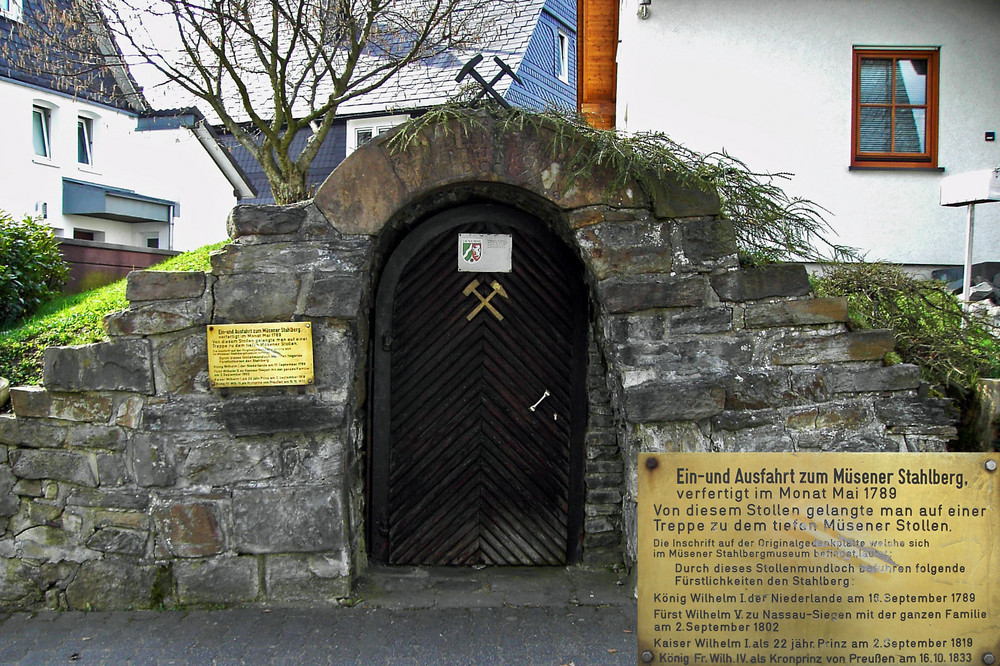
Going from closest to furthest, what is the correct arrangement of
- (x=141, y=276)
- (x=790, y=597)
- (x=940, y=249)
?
(x=790, y=597) < (x=141, y=276) < (x=940, y=249)

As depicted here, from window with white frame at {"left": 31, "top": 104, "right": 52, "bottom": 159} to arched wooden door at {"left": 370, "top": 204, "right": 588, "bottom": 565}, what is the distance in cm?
1580

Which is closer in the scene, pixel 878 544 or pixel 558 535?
pixel 878 544

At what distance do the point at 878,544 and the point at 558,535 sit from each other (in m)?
2.81

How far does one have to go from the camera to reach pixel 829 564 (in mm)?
2527

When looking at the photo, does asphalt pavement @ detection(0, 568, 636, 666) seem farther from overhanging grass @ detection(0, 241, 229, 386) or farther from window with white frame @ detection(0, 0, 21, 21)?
window with white frame @ detection(0, 0, 21, 21)

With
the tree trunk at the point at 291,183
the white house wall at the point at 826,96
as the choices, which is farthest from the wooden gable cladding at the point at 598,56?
the tree trunk at the point at 291,183

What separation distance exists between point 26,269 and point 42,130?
1283cm

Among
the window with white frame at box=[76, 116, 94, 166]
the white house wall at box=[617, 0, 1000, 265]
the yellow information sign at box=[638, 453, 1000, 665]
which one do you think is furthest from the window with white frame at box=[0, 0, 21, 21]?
the yellow information sign at box=[638, 453, 1000, 665]

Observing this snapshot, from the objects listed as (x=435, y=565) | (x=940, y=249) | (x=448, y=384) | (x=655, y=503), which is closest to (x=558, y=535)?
(x=435, y=565)

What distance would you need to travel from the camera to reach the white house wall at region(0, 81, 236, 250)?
53.5 feet

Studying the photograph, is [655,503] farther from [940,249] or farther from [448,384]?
[940,249]

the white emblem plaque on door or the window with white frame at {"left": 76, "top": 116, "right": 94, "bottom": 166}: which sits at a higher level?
the window with white frame at {"left": 76, "top": 116, "right": 94, "bottom": 166}

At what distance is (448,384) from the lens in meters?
5.08

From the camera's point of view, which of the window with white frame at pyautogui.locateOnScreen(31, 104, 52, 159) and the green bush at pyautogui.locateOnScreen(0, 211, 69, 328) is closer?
the green bush at pyautogui.locateOnScreen(0, 211, 69, 328)
